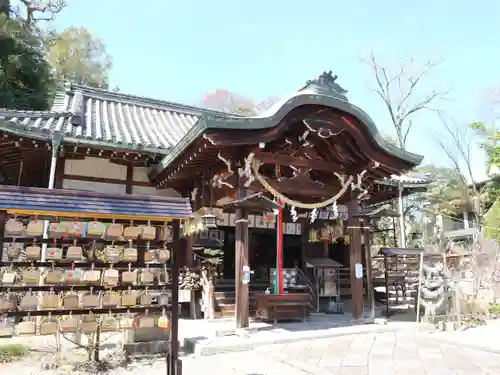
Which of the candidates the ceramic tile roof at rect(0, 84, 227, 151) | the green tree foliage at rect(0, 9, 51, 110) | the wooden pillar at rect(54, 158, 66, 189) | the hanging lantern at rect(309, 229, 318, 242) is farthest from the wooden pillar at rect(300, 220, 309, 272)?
the green tree foliage at rect(0, 9, 51, 110)

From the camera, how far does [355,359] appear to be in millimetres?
6465


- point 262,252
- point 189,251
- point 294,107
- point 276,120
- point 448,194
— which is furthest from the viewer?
point 448,194

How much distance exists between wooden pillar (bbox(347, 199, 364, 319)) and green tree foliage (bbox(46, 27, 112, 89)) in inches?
1180

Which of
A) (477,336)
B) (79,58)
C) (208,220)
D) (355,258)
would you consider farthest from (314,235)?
(79,58)

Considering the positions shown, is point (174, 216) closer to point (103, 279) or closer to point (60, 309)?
point (103, 279)

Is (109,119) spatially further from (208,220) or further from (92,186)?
(208,220)

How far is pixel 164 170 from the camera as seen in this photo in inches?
398

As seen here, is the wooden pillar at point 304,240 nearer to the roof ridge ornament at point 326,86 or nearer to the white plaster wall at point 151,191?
the white plaster wall at point 151,191

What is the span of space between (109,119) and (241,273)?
24.7 feet

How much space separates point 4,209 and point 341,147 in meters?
7.43

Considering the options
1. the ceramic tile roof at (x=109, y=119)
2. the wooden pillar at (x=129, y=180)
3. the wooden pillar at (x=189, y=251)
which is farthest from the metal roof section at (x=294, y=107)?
the wooden pillar at (x=189, y=251)

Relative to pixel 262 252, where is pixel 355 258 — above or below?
below

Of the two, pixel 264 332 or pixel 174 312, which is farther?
pixel 264 332

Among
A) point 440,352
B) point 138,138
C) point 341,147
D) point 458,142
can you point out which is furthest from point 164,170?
point 458,142
